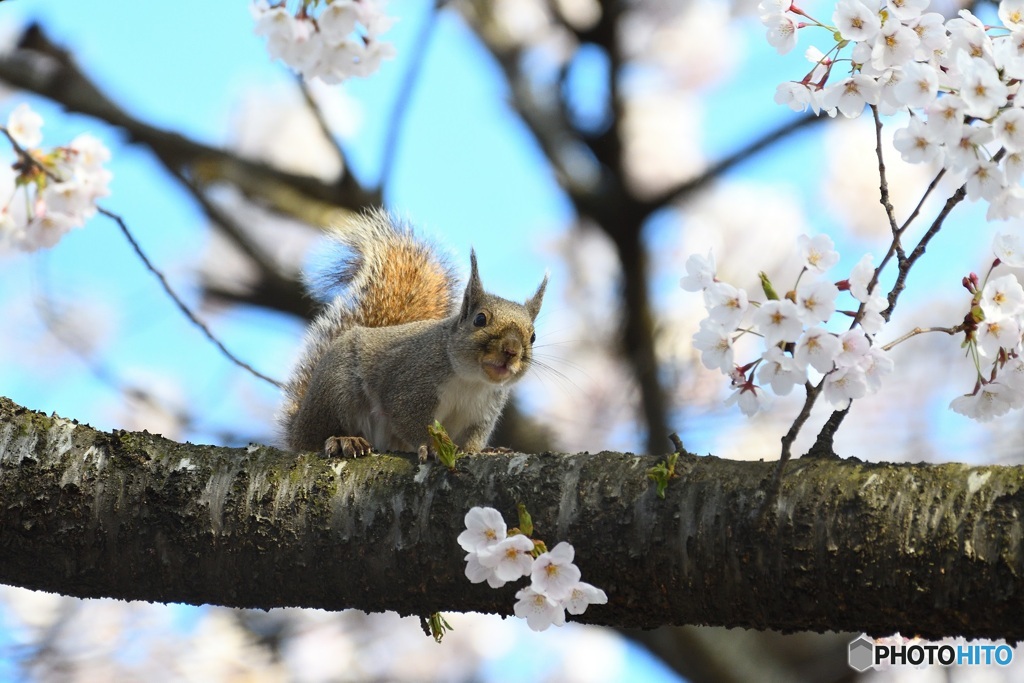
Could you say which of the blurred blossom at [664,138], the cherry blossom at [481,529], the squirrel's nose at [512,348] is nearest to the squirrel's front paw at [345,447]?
the squirrel's nose at [512,348]

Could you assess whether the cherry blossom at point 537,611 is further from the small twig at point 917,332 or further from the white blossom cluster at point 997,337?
the white blossom cluster at point 997,337

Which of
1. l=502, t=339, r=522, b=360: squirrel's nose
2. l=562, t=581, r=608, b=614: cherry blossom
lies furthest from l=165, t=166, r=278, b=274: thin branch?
l=562, t=581, r=608, b=614: cherry blossom

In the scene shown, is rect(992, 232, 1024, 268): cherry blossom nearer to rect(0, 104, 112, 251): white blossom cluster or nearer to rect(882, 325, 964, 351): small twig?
rect(882, 325, 964, 351): small twig

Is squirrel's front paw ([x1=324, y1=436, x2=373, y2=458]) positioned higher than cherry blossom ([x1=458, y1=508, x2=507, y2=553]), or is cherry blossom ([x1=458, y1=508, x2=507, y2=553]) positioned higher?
squirrel's front paw ([x1=324, y1=436, x2=373, y2=458])

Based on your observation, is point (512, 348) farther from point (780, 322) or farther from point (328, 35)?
point (780, 322)

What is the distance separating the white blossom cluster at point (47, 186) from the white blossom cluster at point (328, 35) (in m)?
1.08

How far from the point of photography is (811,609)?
7.05 ft

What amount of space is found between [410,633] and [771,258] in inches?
143

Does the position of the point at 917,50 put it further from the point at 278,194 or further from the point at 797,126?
the point at 278,194

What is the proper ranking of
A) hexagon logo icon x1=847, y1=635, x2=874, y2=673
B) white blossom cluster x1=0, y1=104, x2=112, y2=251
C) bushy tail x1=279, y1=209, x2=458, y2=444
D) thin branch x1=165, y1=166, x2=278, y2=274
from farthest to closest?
thin branch x1=165, y1=166, x2=278, y2=274 < hexagon logo icon x1=847, y1=635, x2=874, y2=673 < bushy tail x1=279, y1=209, x2=458, y2=444 < white blossom cluster x1=0, y1=104, x2=112, y2=251

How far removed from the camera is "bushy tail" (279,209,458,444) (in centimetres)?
416

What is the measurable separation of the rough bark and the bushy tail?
58.7 inches

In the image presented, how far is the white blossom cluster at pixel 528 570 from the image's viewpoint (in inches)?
82.0

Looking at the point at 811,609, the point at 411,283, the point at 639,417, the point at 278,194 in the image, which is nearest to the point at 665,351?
the point at 639,417
